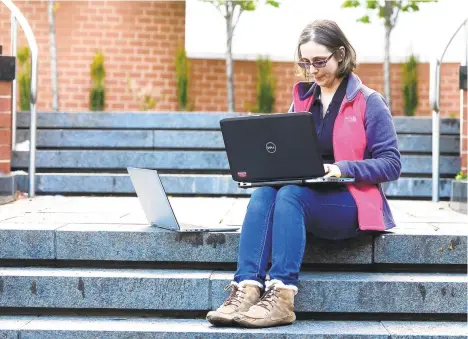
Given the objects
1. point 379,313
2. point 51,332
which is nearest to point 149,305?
point 51,332

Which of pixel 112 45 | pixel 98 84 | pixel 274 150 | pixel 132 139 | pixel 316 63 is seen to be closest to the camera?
pixel 274 150

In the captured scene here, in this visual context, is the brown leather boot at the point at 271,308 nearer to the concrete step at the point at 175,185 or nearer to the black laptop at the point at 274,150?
the black laptop at the point at 274,150

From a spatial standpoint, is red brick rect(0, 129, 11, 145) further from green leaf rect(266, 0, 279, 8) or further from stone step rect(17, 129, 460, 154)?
green leaf rect(266, 0, 279, 8)

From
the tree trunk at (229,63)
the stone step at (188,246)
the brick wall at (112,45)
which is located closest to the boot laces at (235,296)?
the stone step at (188,246)

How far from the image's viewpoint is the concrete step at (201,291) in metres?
3.51

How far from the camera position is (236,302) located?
10.6 feet

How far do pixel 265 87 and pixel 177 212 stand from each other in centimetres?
484

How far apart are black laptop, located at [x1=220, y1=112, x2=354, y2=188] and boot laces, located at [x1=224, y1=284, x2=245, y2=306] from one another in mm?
457

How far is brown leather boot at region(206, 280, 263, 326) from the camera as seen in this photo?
322 cm

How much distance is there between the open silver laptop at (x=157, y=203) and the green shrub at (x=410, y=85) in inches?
243

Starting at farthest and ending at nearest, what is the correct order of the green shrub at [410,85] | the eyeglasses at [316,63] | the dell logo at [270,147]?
the green shrub at [410,85] → the eyeglasses at [316,63] → the dell logo at [270,147]

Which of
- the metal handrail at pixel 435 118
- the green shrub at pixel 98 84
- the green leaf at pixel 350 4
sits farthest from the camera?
the green shrub at pixel 98 84

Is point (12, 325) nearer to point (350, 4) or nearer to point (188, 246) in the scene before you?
point (188, 246)

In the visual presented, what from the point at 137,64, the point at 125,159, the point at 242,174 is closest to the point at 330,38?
the point at 242,174
